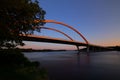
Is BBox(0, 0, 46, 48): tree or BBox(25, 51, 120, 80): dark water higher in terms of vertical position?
BBox(0, 0, 46, 48): tree

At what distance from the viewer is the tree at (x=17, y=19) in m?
11.4

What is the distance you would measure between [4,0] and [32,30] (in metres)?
4.41

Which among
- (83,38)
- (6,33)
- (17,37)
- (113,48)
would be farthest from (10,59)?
(113,48)

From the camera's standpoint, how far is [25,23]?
43.5 feet

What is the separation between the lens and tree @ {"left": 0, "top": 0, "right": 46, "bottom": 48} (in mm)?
11430

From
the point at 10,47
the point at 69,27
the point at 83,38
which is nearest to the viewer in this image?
the point at 10,47

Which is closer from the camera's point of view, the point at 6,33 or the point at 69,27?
the point at 6,33

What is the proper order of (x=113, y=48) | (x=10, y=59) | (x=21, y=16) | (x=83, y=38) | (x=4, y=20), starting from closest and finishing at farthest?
(x=4, y=20)
(x=21, y=16)
(x=10, y=59)
(x=83, y=38)
(x=113, y=48)

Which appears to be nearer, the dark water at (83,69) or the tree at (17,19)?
the tree at (17,19)

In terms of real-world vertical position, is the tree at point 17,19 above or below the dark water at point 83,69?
above

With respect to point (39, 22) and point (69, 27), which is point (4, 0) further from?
point (69, 27)

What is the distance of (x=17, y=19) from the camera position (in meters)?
12.8

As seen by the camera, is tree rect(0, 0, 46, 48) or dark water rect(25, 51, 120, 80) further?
dark water rect(25, 51, 120, 80)

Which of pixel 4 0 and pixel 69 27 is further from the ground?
pixel 69 27
